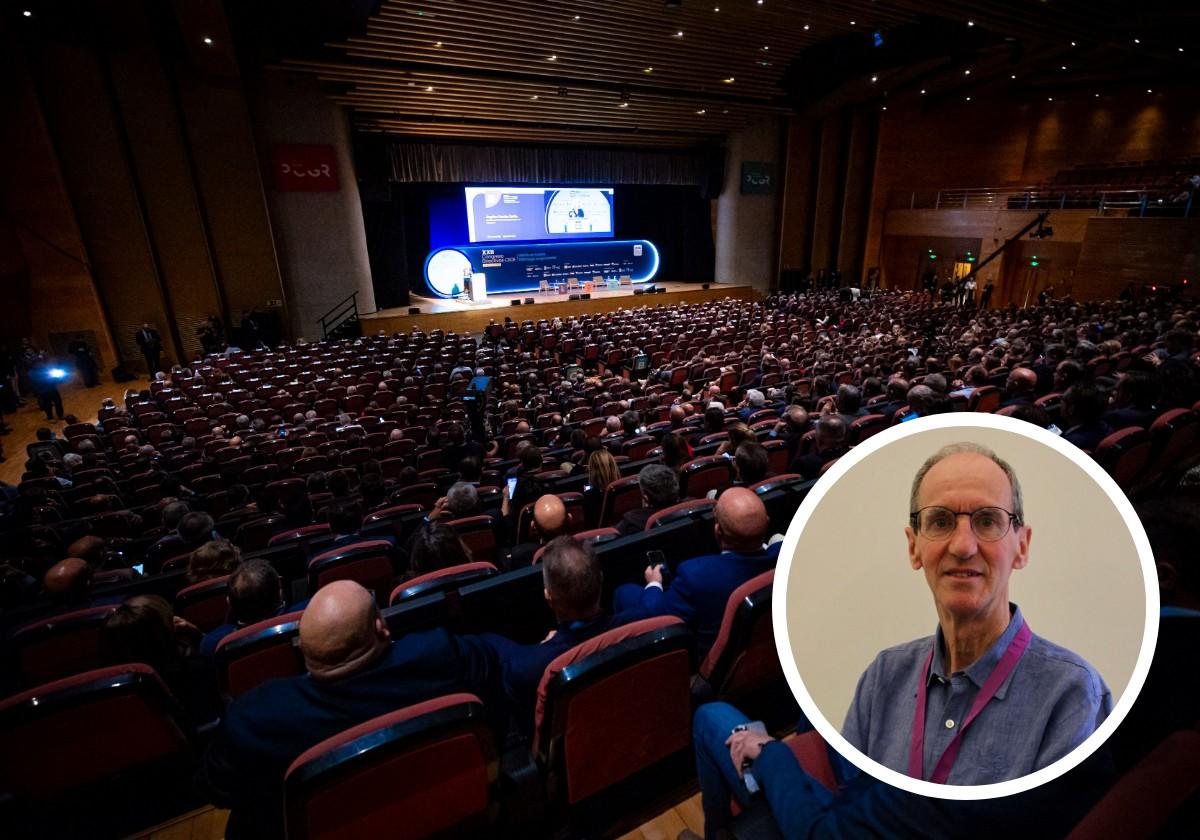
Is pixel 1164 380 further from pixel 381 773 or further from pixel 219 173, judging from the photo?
pixel 219 173

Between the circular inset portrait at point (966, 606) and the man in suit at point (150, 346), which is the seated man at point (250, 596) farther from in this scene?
the man in suit at point (150, 346)

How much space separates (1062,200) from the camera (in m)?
16.0

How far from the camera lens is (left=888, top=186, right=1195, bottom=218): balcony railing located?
42.9ft

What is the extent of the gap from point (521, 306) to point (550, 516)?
14870 millimetres

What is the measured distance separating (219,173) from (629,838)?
1673 centimetres

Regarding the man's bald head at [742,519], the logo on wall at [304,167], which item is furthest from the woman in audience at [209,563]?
the logo on wall at [304,167]

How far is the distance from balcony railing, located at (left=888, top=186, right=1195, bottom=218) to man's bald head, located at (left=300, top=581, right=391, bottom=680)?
709 inches

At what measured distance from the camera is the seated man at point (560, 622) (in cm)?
179

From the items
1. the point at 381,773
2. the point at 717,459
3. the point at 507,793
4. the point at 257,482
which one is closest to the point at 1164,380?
the point at 717,459

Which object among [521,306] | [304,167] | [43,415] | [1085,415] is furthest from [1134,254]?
[43,415]

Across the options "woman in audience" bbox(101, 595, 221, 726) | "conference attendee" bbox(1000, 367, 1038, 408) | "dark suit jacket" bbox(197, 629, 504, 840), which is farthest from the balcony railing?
"woman in audience" bbox(101, 595, 221, 726)

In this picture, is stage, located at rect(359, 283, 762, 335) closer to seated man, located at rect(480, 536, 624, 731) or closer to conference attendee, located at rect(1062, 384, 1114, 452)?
conference attendee, located at rect(1062, 384, 1114, 452)

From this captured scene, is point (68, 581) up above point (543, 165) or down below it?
below

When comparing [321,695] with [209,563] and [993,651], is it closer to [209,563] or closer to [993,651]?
[993,651]
